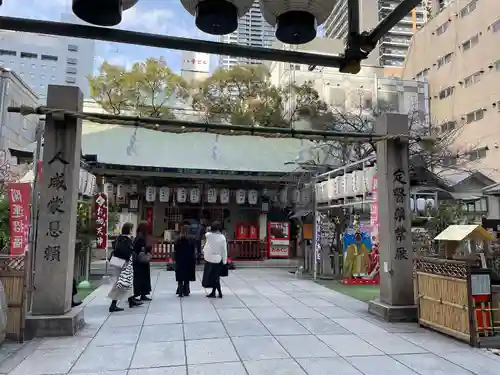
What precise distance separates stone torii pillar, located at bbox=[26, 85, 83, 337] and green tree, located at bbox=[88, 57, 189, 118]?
1966cm

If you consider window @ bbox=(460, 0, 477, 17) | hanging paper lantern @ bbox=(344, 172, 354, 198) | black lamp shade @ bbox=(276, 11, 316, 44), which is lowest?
hanging paper lantern @ bbox=(344, 172, 354, 198)

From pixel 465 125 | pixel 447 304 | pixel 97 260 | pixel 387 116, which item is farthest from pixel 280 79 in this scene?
pixel 447 304

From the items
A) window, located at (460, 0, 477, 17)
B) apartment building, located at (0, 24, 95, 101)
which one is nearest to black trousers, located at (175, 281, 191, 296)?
window, located at (460, 0, 477, 17)

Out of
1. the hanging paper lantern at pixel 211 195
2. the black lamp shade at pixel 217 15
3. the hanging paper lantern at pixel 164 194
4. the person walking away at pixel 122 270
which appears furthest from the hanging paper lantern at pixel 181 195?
the black lamp shade at pixel 217 15

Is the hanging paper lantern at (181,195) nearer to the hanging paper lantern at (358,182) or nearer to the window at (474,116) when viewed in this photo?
the hanging paper lantern at (358,182)

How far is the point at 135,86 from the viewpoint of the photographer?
2602cm

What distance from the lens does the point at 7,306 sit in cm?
→ 554

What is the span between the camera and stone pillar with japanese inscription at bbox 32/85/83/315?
6203 millimetres

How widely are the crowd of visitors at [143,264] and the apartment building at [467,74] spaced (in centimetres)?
2013

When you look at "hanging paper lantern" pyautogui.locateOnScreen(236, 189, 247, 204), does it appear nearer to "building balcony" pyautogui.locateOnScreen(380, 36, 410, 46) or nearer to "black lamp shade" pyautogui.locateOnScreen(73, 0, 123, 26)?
"black lamp shade" pyautogui.locateOnScreen(73, 0, 123, 26)

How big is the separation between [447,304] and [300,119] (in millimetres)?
22366

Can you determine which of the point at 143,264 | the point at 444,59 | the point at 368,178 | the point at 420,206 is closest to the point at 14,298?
the point at 143,264

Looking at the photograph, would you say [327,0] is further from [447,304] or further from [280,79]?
[280,79]

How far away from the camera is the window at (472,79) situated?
29.3 m
